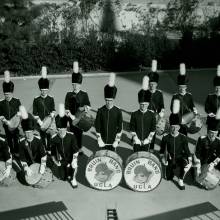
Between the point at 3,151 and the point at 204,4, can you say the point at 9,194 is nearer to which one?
the point at 3,151

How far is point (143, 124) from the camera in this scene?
8859 mm

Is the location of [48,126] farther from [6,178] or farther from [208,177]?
[208,177]

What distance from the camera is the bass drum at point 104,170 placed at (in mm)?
8047

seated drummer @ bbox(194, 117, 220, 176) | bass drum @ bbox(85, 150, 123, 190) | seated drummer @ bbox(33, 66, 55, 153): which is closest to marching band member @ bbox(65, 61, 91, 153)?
seated drummer @ bbox(33, 66, 55, 153)

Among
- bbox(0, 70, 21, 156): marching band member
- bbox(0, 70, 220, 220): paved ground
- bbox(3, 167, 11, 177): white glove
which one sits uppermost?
bbox(0, 70, 21, 156): marching band member

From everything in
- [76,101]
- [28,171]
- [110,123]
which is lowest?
[28,171]

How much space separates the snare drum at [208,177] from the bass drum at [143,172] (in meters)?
0.97

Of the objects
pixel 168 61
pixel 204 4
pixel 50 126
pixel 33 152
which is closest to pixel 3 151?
pixel 33 152

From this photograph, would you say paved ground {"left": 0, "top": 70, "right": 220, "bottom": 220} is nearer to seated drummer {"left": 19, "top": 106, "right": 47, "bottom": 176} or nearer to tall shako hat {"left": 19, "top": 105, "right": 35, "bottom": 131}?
seated drummer {"left": 19, "top": 106, "right": 47, "bottom": 176}

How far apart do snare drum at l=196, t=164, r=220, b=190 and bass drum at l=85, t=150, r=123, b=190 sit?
1740 millimetres

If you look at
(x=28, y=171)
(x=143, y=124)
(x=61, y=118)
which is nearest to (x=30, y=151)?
(x=28, y=171)

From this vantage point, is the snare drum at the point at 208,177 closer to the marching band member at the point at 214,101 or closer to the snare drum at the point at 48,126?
the marching band member at the point at 214,101

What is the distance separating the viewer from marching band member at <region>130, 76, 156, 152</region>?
28.9ft

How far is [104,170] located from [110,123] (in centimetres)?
126
